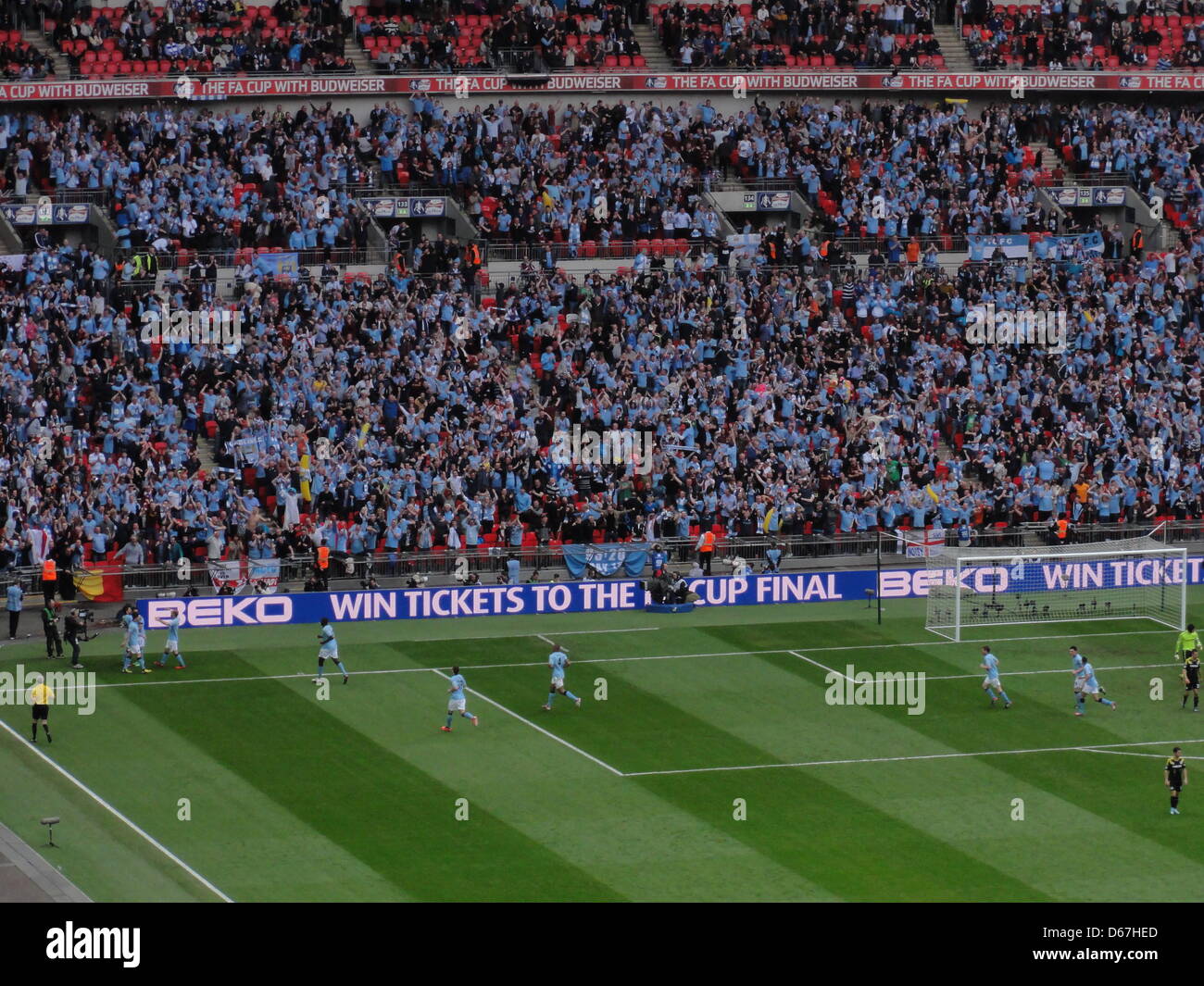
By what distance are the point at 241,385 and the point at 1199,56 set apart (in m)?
32.3

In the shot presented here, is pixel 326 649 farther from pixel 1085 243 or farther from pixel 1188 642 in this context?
pixel 1085 243

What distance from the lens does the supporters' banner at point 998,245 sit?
60875 mm

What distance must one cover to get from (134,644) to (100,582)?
4.93 m

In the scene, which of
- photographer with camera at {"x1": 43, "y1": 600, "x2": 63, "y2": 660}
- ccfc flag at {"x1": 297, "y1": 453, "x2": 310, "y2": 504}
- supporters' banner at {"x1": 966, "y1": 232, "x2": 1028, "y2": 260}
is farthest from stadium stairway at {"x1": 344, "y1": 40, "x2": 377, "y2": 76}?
photographer with camera at {"x1": 43, "y1": 600, "x2": 63, "y2": 660}

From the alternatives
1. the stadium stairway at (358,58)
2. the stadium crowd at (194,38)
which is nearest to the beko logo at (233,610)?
the stadium crowd at (194,38)

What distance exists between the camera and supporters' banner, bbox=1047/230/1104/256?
201 ft

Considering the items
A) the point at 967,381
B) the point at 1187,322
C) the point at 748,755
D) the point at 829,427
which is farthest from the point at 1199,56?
the point at 748,755

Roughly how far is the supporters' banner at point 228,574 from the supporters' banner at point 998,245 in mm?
24295

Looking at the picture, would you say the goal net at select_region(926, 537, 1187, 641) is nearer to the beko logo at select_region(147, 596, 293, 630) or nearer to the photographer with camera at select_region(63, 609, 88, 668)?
→ the beko logo at select_region(147, 596, 293, 630)

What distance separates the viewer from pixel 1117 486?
53.7 meters
